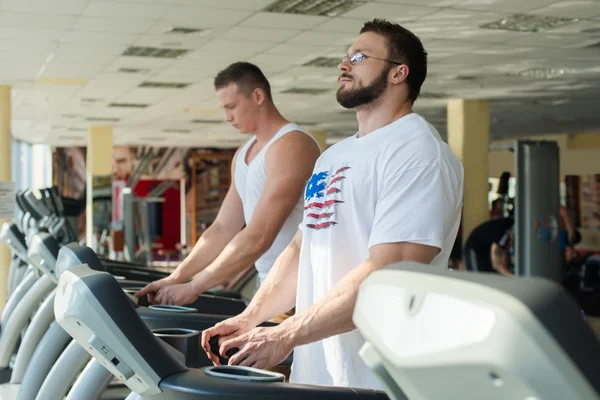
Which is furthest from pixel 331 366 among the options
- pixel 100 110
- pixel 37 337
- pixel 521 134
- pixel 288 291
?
pixel 521 134

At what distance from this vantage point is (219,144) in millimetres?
19203

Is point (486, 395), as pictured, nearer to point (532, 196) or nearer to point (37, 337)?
point (37, 337)

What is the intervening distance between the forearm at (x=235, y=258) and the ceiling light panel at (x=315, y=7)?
3.46m

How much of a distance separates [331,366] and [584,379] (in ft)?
4.03

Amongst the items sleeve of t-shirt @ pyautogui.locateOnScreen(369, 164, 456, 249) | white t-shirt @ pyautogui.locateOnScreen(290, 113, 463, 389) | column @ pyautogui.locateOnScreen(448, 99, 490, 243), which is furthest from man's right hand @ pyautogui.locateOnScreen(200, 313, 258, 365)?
column @ pyautogui.locateOnScreen(448, 99, 490, 243)

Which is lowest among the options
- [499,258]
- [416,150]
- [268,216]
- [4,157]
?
[499,258]

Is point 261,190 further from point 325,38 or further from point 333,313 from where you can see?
point 325,38

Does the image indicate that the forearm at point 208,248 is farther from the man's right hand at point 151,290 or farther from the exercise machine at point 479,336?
the exercise machine at point 479,336

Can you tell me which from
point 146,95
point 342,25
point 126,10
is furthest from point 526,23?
point 146,95

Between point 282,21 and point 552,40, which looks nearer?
point 282,21

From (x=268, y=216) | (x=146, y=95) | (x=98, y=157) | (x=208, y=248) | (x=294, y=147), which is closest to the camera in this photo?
(x=268, y=216)

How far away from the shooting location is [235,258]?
2512 mm

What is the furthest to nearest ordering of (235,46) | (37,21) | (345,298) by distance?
(235,46), (37,21), (345,298)

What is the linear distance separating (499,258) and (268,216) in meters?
5.38
